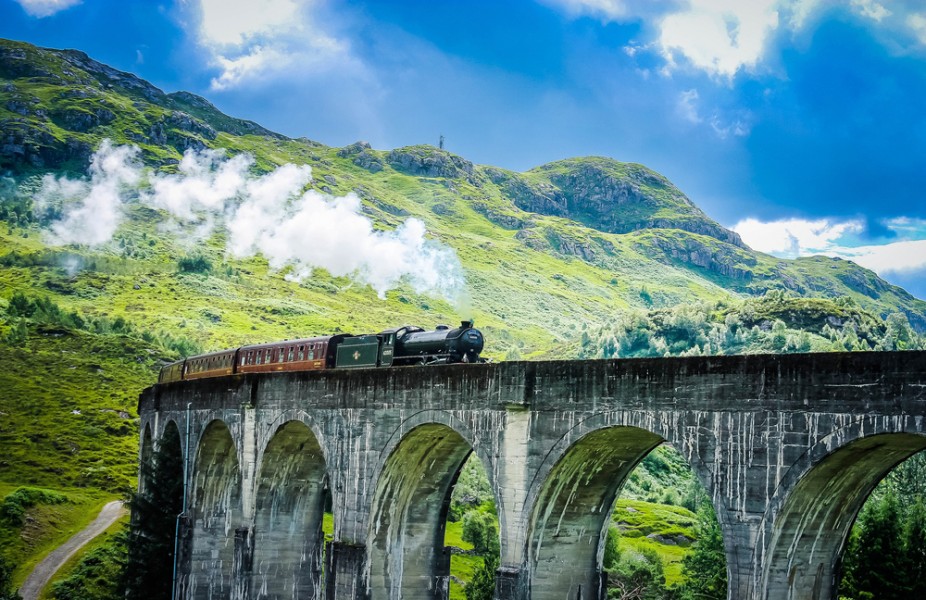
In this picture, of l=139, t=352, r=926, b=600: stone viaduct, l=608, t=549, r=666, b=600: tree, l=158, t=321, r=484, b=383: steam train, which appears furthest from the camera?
l=608, t=549, r=666, b=600: tree

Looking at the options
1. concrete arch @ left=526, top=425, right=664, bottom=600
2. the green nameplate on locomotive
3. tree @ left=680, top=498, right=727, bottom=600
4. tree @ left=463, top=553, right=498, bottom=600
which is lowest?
tree @ left=463, top=553, right=498, bottom=600

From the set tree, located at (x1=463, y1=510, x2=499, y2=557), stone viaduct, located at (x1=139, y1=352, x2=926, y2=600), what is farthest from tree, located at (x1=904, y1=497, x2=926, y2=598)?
tree, located at (x1=463, y1=510, x2=499, y2=557)

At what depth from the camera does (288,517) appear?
37.5m

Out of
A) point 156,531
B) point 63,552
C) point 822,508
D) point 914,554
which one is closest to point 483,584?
point 156,531

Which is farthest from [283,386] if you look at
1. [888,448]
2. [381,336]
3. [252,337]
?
[252,337]

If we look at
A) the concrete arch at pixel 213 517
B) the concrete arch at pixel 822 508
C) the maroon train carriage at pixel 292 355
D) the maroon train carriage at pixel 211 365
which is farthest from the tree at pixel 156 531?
the concrete arch at pixel 822 508

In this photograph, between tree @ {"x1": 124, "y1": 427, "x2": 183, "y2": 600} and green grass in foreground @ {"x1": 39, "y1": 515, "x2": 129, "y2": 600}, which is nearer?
tree @ {"x1": 124, "y1": 427, "x2": 183, "y2": 600}

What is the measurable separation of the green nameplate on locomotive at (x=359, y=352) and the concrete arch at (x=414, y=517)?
29.3 ft

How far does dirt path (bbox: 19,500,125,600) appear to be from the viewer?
172 feet

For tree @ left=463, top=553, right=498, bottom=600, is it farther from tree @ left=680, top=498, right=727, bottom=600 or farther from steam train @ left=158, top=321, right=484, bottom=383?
steam train @ left=158, top=321, right=484, bottom=383

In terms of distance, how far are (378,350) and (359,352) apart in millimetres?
1560

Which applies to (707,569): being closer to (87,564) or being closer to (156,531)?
(156,531)

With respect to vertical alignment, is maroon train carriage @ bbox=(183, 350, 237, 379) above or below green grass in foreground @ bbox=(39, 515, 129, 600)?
above

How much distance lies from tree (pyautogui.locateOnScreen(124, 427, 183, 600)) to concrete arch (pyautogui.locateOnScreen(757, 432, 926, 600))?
36427 mm
